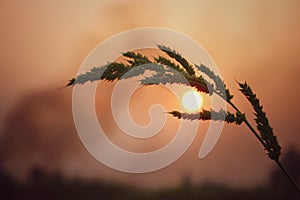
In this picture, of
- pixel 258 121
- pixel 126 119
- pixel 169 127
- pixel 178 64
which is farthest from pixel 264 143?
pixel 169 127

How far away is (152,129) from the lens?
1979 mm

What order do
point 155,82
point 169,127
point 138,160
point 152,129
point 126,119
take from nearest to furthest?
point 155,82
point 152,129
point 126,119
point 169,127
point 138,160

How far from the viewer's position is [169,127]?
8.87 feet

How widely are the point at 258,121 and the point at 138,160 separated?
238 cm

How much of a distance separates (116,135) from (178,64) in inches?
101

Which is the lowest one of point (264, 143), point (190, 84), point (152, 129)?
point (264, 143)

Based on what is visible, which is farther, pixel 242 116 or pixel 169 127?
pixel 169 127

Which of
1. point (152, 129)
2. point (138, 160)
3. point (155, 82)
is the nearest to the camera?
point (155, 82)

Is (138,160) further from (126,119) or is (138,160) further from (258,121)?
(258,121)

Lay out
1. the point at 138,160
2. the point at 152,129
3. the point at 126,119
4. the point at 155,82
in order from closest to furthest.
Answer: the point at 155,82, the point at 152,129, the point at 126,119, the point at 138,160

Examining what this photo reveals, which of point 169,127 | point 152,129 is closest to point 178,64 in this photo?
point 152,129

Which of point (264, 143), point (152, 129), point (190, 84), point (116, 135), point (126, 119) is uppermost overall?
point (116, 135)

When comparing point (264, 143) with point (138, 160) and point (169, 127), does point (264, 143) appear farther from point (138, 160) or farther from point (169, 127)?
point (138, 160)

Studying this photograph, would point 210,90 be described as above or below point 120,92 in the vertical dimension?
below
